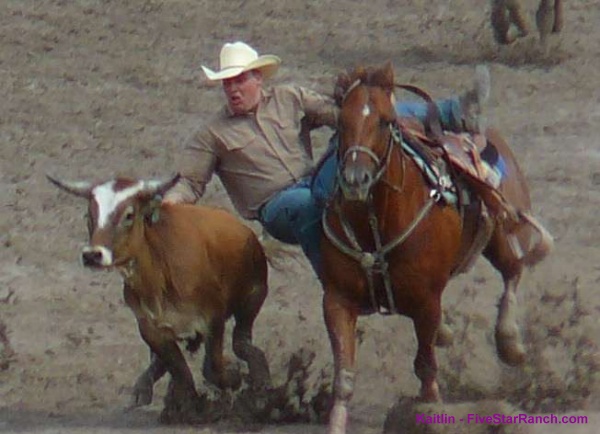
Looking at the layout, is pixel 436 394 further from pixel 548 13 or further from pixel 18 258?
pixel 548 13

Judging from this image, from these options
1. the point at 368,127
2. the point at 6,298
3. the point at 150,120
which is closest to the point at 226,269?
the point at 368,127

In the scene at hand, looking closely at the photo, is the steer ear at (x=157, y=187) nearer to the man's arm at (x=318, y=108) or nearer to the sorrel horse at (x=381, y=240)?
the sorrel horse at (x=381, y=240)

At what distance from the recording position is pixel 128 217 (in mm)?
9281

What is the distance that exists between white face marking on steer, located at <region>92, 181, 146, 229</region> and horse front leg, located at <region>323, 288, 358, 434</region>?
3.36 feet

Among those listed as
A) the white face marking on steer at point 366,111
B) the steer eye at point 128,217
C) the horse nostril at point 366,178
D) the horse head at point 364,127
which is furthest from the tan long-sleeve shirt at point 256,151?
the horse nostril at point 366,178

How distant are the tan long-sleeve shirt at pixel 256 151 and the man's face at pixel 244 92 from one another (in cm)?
5

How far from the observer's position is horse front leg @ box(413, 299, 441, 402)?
9.26 m

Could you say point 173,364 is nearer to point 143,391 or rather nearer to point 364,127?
point 143,391

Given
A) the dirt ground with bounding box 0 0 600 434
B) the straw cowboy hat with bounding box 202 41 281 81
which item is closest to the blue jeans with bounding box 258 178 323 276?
the straw cowboy hat with bounding box 202 41 281 81

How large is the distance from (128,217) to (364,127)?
1332 millimetres

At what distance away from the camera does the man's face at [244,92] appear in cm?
987

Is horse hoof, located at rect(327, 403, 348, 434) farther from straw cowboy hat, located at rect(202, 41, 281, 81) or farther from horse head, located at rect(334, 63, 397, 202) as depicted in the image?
straw cowboy hat, located at rect(202, 41, 281, 81)

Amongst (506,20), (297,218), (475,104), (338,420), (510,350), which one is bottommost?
(506,20)

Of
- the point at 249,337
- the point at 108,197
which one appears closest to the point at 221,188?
the point at 249,337
